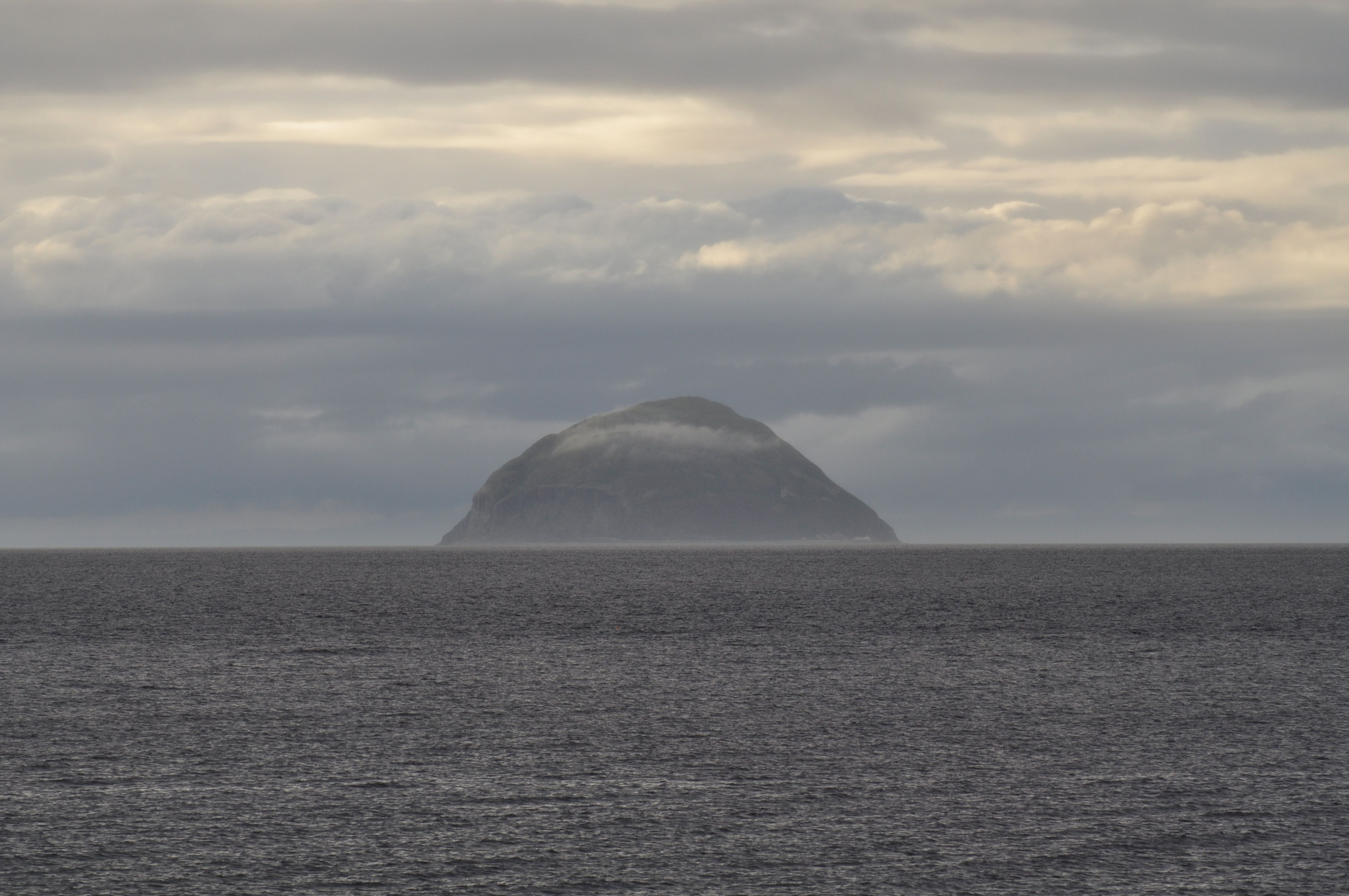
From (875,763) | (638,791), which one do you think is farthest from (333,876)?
(875,763)

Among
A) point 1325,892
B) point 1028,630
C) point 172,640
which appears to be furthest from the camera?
point 1028,630

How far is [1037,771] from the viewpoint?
1614 inches

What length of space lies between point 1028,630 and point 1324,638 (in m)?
19.7

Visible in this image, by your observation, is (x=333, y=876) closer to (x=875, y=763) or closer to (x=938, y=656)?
(x=875, y=763)

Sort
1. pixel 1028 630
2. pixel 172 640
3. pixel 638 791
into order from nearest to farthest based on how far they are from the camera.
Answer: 1. pixel 638 791
2. pixel 172 640
3. pixel 1028 630

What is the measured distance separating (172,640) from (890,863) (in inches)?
2696

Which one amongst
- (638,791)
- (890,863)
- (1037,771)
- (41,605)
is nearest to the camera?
(890,863)

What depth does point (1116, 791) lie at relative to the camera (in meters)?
37.9

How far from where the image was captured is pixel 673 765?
41.7 meters

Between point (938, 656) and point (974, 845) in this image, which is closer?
point (974, 845)

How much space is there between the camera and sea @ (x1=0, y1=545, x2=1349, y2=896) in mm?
29719

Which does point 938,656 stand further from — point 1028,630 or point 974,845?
point 974,845

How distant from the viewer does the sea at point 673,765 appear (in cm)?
2972

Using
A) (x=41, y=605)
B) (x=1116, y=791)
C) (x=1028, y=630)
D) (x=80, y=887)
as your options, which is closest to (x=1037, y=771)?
(x=1116, y=791)
